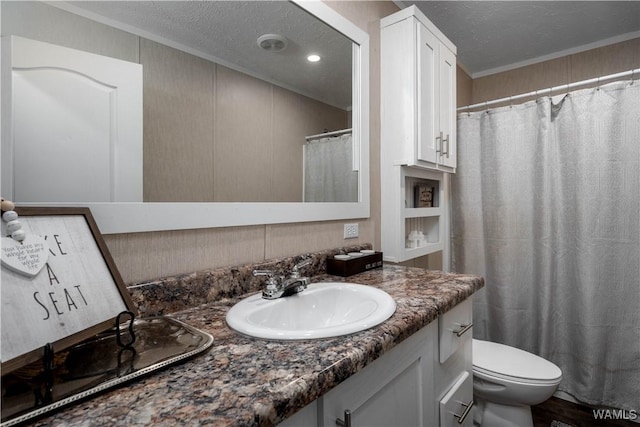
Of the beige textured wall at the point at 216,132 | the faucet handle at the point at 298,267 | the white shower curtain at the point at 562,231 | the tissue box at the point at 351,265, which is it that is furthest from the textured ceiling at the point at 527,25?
the faucet handle at the point at 298,267

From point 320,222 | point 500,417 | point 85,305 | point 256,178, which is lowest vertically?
point 500,417

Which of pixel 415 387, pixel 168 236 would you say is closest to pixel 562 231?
pixel 415 387

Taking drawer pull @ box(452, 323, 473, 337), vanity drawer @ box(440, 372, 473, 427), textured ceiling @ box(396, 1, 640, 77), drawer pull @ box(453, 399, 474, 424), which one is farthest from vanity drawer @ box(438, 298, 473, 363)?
textured ceiling @ box(396, 1, 640, 77)

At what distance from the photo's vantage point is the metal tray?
45cm

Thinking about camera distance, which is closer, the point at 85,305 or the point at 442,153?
the point at 85,305

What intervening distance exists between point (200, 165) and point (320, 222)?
1.87 feet

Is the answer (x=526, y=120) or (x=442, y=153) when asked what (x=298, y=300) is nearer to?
(x=442, y=153)

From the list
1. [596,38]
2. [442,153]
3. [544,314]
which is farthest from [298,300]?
[596,38]

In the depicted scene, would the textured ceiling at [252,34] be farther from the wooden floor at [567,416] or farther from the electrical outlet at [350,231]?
the wooden floor at [567,416]

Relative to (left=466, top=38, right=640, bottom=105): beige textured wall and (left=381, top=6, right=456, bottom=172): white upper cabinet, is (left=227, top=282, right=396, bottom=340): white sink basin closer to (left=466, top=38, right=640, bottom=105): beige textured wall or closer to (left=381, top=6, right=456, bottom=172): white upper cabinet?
(left=381, top=6, right=456, bottom=172): white upper cabinet

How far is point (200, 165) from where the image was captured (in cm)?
97

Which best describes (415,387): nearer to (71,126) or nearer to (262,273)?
(262,273)

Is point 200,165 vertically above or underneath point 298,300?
above

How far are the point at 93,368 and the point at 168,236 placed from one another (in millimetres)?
409
